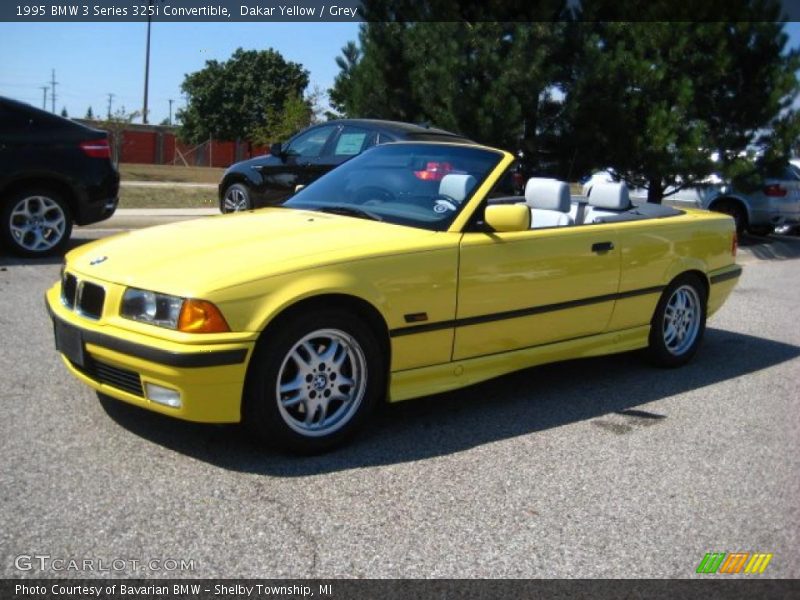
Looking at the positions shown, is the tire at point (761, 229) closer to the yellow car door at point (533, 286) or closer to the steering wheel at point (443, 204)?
the yellow car door at point (533, 286)

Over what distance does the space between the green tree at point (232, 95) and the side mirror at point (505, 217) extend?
55.0 m

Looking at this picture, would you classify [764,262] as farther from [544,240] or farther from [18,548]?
[18,548]

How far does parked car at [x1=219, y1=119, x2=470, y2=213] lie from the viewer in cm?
1011

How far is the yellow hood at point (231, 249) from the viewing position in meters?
3.75

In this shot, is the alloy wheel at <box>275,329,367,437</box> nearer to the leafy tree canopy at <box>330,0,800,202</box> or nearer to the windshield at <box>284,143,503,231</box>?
the windshield at <box>284,143,503,231</box>

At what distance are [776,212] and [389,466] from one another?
1327 centimetres

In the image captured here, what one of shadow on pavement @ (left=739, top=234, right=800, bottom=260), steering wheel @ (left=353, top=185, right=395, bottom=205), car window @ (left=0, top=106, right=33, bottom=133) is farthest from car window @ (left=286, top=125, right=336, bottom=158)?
shadow on pavement @ (left=739, top=234, right=800, bottom=260)

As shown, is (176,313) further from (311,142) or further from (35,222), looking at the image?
(311,142)

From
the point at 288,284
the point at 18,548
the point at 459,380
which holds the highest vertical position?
the point at 288,284

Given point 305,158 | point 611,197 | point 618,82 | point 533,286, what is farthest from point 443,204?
point 618,82

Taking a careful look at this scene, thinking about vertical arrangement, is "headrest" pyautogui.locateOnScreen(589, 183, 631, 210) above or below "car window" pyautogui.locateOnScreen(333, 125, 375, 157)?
below

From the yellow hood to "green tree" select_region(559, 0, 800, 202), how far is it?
9645 mm

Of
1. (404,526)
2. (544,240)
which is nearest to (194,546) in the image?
(404,526)

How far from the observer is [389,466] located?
12.9ft
